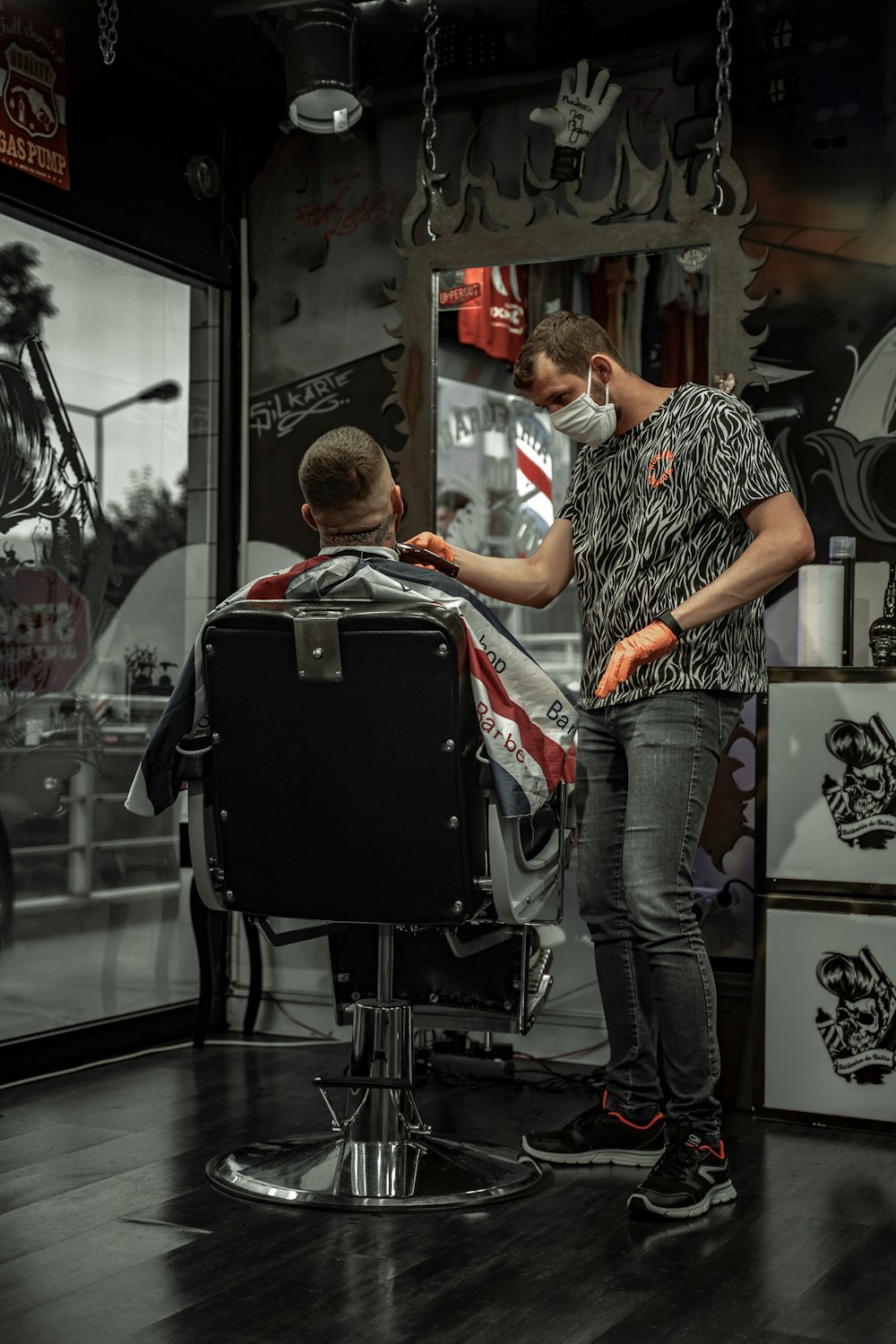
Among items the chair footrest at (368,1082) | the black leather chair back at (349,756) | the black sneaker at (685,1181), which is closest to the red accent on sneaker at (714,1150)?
the black sneaker at (685,1181)

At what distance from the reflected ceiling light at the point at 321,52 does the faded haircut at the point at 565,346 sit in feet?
3.50

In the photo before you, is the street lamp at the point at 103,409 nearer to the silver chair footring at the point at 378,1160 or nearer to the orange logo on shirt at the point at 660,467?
the orange logo on shirt at the point at 660,467

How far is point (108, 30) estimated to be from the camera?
3328 mm

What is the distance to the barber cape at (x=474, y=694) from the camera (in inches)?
83.4

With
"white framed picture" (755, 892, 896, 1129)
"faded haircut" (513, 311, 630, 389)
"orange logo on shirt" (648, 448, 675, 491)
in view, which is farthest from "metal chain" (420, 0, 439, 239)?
"white framed picture" (755, 892, 896, 1129)

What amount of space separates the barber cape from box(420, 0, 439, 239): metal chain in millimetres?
1501

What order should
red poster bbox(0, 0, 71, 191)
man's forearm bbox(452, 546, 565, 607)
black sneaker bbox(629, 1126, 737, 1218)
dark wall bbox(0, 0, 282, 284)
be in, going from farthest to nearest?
dark wall bbox(0, 0, 282, 284), red poster bbox(0, 0, 71, 191), man's forearm bbox(452, 546, 565, 607), black sneaker bbox(629, 1126, 737, 1218)

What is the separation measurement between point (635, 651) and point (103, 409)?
1696 mm

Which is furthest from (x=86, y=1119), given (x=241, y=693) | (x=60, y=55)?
(x=60, y=55)

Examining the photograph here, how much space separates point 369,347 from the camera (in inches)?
145

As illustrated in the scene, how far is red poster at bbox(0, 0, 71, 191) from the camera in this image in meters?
3.08

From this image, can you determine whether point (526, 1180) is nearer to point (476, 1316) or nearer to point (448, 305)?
point (476, 1316)

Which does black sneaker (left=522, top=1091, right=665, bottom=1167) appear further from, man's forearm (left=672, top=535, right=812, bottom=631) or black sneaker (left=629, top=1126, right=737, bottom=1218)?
man's forearm (left=672, top=535, right=812, bottom=631)

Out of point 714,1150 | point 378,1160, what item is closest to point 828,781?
point 714,1150
